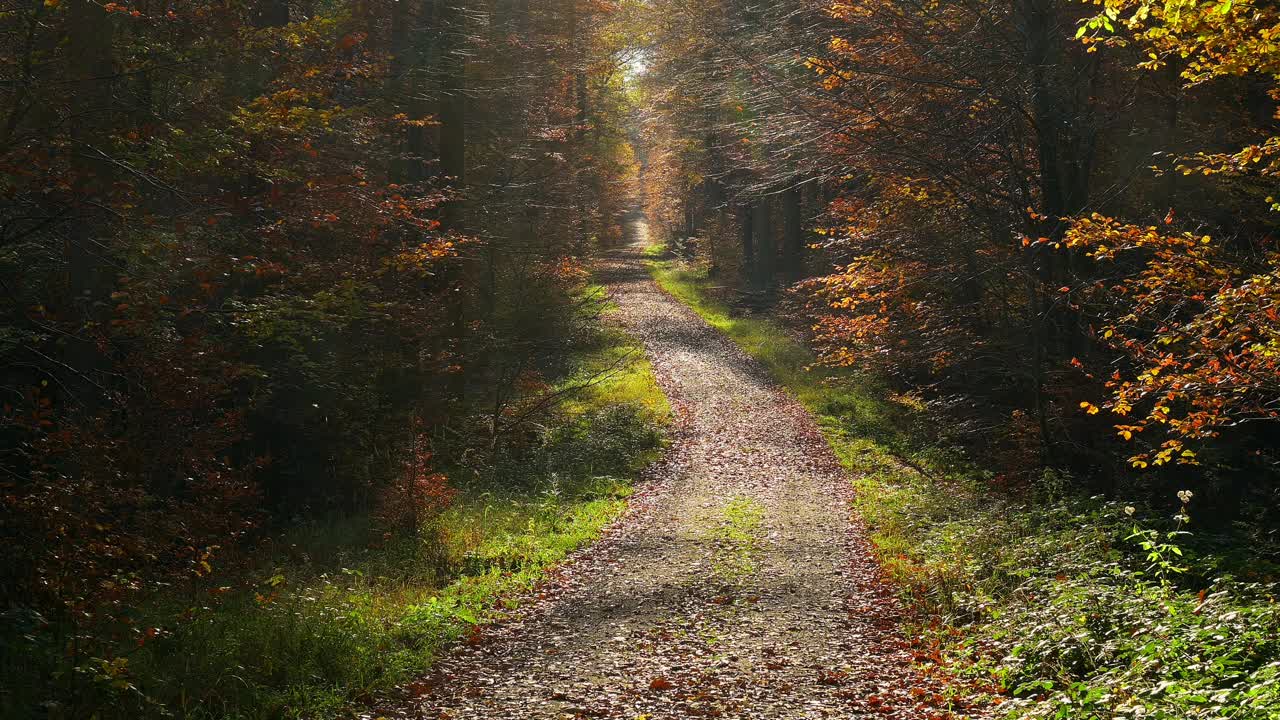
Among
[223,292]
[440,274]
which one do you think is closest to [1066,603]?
[223,292]

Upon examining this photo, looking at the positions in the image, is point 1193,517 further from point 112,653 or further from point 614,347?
point 614,347

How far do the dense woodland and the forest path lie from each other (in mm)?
1949

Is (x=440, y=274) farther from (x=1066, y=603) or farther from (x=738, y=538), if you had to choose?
(x=1066, y=603)

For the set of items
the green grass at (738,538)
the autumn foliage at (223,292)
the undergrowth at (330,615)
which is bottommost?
the green grass at (738,538)

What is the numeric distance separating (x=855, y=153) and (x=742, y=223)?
2674 cm

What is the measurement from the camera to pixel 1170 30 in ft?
24.2

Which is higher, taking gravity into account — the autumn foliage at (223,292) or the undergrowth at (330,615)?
the autumn foliage at (223,292)

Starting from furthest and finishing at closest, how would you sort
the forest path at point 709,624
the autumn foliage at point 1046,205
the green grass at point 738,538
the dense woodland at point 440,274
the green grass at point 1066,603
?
the green grass at point 738,538, the autumn foliage at point 1046,205, the dense woodland at point 440,274, the forest path at point 709,624, the green grass at point 1066,603

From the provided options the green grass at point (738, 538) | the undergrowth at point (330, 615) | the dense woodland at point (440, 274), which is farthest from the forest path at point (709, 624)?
the dense woodland at point (440, 274)

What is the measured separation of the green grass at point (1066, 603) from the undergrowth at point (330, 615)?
4577 millimetres

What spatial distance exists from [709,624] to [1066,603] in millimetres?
3311

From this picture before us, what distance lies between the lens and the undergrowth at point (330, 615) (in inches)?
230

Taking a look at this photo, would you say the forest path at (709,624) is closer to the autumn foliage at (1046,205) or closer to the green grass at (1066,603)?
the green grass at (1066,603)

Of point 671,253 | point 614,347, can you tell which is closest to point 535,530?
point 614,347
